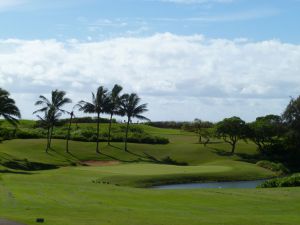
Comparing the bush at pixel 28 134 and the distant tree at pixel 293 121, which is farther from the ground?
the distant tree at pixel 293 121

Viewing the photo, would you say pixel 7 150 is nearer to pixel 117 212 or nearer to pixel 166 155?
pixel 166 155

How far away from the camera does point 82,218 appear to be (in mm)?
23422

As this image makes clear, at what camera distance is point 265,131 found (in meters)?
97.1

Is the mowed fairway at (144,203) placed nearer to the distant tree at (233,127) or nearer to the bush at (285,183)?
the bush at (285,183)

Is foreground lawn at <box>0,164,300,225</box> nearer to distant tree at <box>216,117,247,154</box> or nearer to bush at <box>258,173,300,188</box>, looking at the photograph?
bush at <box>258,173,300,188</box>

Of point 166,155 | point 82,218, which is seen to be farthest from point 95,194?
point 166,155

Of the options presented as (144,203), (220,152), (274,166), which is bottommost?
(144,203)

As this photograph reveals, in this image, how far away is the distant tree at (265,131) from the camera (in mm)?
96938

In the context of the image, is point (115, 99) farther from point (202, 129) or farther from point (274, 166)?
point (274, 166)

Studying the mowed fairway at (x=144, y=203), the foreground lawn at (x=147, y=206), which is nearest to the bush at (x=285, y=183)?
the mowed fairway at (x=144, y=203)

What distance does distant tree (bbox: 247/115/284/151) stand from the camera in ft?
318

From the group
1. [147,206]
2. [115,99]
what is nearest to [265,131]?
[115,99]

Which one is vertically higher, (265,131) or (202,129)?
(265,131)

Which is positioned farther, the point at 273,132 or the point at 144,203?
the point at 273,132
